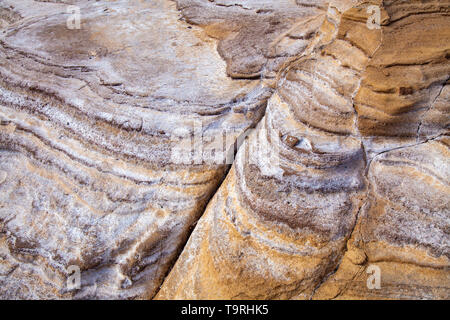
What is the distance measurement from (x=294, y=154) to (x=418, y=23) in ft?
3.39

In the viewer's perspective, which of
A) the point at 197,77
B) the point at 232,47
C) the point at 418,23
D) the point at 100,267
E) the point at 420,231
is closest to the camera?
the point at 420,231

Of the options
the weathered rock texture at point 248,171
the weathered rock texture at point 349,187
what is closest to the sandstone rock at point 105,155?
the weathered rock texture at point 248,171

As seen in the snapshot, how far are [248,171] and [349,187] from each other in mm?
595

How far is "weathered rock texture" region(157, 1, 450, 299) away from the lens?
1.82 meters

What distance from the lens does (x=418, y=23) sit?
1.98 metres

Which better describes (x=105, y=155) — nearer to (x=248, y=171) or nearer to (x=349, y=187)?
(x=248, y=171)

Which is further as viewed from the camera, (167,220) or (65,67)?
(65,67)

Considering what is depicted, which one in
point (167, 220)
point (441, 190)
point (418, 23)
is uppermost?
point (418, 23)

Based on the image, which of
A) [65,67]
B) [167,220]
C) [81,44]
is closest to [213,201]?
[167,220]

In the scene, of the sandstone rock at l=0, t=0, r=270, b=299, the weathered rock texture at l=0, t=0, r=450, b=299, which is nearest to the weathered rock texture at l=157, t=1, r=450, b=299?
the weathered rock texture at l=0, t=0, r=450, b=299

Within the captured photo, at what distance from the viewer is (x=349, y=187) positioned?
1.98 metres

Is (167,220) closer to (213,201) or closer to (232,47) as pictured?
(213,201)

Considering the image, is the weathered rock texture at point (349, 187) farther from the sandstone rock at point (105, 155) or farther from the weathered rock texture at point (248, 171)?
the sandstone rock at point (105, 155)

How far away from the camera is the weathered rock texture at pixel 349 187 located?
182cm
